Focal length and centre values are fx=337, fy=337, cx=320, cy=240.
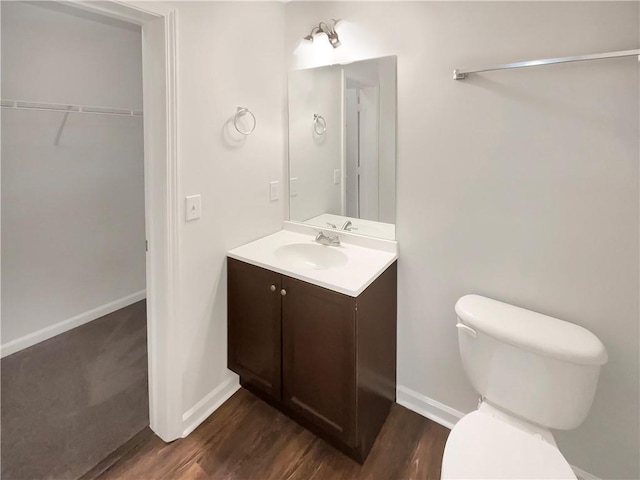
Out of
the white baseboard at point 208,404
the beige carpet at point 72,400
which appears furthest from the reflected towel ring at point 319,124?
the beige carpet at point 72,400

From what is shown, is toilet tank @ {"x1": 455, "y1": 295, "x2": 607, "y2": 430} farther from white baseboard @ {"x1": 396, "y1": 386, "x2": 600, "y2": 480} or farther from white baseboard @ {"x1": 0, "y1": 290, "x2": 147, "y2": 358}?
white baseboard @ {"x1": 0, "y1": 290, "x2": 147, "y2": 358}

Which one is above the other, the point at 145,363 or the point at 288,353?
the point at 288,353

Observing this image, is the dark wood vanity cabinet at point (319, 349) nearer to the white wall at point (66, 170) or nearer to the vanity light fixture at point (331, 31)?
the vanity light fixture at point (331, 31)

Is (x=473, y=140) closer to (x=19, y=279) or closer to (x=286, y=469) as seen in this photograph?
(x=286, y=469)

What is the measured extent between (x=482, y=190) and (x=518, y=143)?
23cm

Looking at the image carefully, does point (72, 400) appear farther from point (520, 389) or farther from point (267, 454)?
point (520, 389)

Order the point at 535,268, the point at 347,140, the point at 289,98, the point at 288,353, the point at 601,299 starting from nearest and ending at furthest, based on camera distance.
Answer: the point at 601,299, the point at 535,268, the point at 288,353, the point at 347,140, the point at 289,98

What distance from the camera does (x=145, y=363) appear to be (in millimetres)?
2215

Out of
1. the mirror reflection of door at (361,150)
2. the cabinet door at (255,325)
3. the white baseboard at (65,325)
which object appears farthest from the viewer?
the white baseboard at (65,325)

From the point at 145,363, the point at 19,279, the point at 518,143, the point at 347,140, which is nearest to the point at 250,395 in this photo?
the point at 145,363

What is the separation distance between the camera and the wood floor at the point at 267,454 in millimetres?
1479

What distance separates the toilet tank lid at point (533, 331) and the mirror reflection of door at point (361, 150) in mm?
718

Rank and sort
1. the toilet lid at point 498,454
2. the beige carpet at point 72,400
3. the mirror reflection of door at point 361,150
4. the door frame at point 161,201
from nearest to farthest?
the toilet lid at point 498,454 < the door frame at point 161,201 < the beige carpet at point 72,400 < the mirror reflection of door at point 361,150

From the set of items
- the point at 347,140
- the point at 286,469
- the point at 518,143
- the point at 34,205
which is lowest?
the point at 286,469
